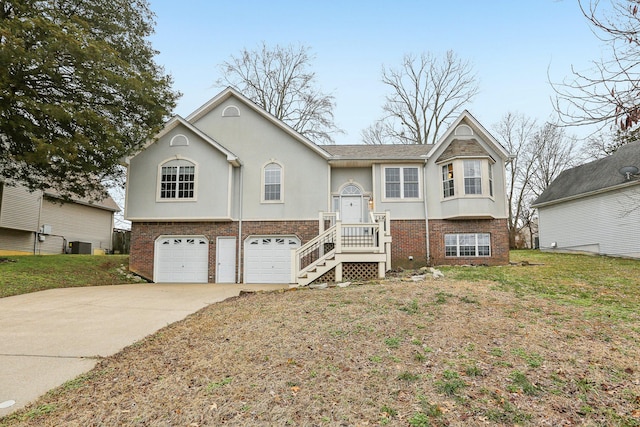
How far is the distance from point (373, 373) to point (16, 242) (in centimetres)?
2315

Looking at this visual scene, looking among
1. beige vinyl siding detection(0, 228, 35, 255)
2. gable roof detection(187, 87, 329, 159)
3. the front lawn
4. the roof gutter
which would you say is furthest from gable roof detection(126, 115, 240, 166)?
the roof gutter

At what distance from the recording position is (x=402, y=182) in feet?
51.7

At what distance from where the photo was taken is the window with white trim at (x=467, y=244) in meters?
15.2

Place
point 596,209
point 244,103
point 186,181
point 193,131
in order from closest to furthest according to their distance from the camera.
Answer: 1. point 193,131
2. point 186,181
3. point 244,103
4. point 596,209

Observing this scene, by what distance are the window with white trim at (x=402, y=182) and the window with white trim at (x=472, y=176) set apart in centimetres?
184

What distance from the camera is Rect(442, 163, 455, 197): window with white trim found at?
50.0 ft

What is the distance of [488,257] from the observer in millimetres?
15094

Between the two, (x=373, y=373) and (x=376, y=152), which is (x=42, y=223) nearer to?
(x=376, y=152)

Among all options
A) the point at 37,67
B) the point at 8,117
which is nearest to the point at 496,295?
the point at 37,67

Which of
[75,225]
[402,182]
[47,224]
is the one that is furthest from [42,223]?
[402,182]

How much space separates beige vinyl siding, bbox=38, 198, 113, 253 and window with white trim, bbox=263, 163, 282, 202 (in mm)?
11976

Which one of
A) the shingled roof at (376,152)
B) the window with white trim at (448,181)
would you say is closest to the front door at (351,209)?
the shingled roof at (376,152)

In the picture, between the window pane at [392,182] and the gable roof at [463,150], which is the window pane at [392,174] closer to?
the window pane at [392,182]

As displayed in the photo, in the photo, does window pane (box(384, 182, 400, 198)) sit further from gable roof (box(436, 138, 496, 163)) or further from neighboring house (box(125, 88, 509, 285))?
gable roof (box(436, 138, 496, 163))
